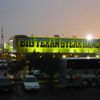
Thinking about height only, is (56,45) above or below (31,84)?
above

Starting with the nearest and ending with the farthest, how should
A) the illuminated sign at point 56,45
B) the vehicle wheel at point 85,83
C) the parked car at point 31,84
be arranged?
the parked car at point 31,84 < the vehicle wheel at point 85,83 < the illuminated sign at point 56,45

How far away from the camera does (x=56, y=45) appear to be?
8738 centimetres

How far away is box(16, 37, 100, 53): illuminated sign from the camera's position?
83.1 meters

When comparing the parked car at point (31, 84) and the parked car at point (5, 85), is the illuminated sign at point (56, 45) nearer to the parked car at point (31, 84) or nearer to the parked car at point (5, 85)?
the parked car at point (31, 84)

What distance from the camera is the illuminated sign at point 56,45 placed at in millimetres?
83062

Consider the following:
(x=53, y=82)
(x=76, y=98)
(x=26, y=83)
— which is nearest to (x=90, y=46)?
(x=53, y=82)

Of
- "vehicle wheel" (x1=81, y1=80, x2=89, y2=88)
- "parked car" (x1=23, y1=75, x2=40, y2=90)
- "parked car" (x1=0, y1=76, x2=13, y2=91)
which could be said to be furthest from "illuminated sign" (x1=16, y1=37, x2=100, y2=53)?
"parked car" (x1=0, y1=76, x2=13, y2=91)

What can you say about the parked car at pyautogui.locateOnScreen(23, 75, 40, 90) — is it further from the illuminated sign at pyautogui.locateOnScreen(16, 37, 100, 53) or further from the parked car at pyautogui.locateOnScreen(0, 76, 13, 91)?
the illuminated sign at pyautogui.locateOnScreen(16, 37, 100, 53)

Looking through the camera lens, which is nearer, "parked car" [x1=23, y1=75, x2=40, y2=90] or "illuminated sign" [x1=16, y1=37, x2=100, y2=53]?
"parked car" [x1=23, y1=75, x2=40, y2=90]

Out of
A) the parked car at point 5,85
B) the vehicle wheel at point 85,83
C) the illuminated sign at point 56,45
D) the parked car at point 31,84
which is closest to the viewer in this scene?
the parked car at point 5,85

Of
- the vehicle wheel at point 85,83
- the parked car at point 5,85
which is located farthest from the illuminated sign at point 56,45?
the parked car at point 5,85

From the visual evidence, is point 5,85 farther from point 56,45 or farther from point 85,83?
point 56,45

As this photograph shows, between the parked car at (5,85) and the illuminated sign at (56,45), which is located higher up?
the illuminated sign at (56,45)

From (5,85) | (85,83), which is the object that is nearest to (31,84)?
(5,85)
